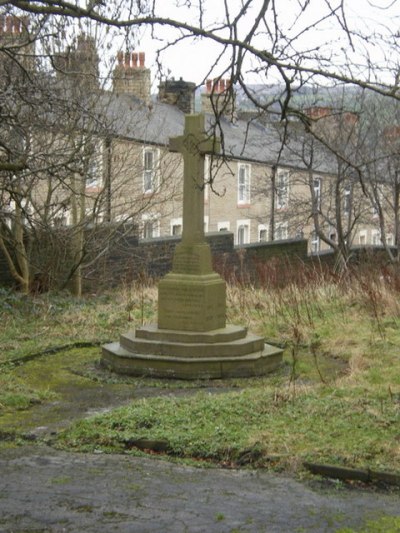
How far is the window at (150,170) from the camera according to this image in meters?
20.0

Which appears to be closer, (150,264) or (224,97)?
(224,97)

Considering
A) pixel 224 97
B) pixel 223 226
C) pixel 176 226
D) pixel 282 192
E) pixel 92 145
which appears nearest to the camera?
pixel 224 97

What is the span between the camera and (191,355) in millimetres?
10875

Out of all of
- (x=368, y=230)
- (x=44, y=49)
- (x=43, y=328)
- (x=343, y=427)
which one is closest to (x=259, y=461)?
(x=343, y=427)

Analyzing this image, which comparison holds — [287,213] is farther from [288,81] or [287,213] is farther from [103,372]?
[288,81]

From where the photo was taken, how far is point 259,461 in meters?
6.94

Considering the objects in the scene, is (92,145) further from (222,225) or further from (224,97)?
(222,225)

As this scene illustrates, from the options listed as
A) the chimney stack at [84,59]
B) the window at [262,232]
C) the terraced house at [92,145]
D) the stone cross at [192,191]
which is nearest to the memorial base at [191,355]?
the stone cross at [192,191]

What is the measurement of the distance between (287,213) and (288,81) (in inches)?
1150

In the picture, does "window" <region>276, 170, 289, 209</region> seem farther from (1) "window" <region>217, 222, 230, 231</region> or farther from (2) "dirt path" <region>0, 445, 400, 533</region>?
(2) "dirt path" <region>0, 445, 400, 533</region>

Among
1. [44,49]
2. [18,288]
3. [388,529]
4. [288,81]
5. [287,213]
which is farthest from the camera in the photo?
[287,213]

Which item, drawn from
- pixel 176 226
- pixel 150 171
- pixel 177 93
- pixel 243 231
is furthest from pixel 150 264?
pixel 243 231

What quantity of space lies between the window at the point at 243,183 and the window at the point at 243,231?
917 millimetres

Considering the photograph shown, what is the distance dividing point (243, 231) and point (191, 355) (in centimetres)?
3086
